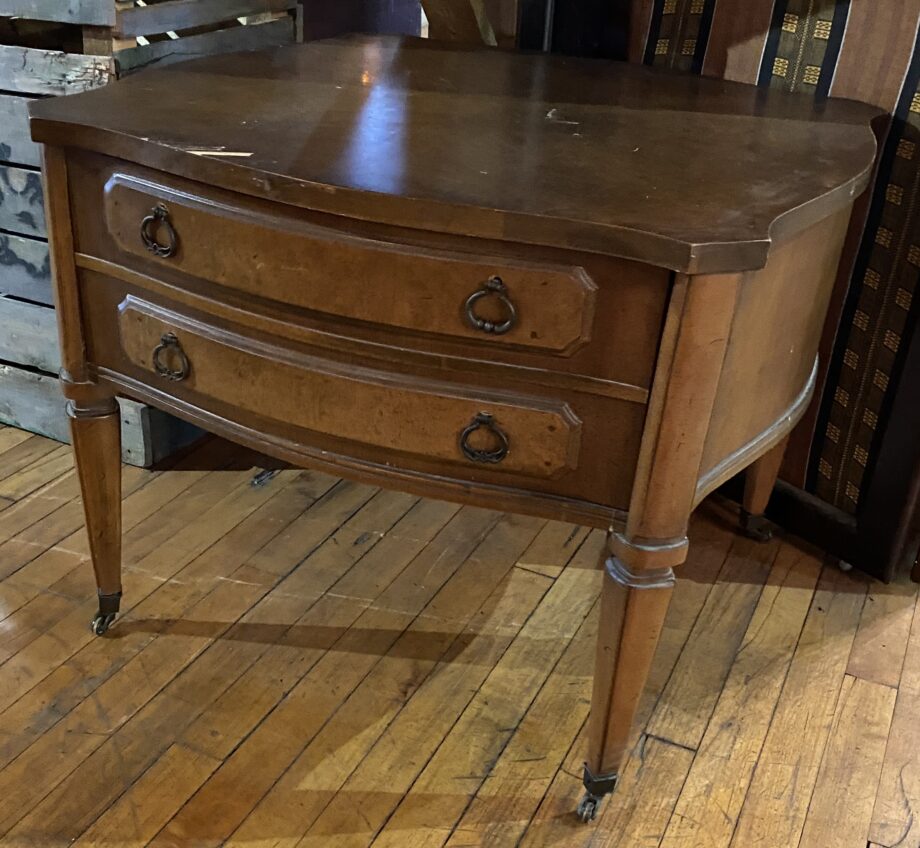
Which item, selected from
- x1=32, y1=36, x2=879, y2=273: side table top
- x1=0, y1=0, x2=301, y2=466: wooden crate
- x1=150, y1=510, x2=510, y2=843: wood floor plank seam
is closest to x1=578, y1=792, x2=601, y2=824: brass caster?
x1=150, y1=510, x2=510, y2=843: wood floor plank seam

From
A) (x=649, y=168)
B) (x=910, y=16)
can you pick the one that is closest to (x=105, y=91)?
(x=649, y=168)

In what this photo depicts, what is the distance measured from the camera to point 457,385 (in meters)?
1.05

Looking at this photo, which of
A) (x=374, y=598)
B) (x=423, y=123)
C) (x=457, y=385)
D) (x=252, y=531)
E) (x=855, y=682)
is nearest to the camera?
(x=457, y=385)

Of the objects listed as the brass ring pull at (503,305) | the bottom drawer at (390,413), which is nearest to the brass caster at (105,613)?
the bottom drawer at (390,413)

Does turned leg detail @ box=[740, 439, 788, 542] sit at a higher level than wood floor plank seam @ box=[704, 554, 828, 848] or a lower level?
higher

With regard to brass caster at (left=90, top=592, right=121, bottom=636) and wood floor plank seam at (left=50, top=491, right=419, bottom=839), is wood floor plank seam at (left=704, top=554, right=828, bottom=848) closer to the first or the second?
wood floor plank seam at (left=50, top=491, right=419, bottom=839)

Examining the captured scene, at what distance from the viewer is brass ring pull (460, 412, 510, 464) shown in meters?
1.04

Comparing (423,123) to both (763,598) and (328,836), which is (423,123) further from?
(763,598)

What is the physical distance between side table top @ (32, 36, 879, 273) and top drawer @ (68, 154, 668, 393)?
0.11 ft

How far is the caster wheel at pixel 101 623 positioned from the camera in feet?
4.93

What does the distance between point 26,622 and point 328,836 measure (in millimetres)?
606

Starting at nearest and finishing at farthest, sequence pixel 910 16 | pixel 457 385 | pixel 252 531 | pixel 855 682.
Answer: pixel 457 385, pixel 910 16, pixel 855 682, pixel 252 531

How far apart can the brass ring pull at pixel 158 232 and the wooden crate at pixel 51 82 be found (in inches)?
23.3

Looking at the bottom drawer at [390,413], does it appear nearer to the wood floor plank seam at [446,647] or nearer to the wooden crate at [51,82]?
the wood floor plank seam at [446,647]
